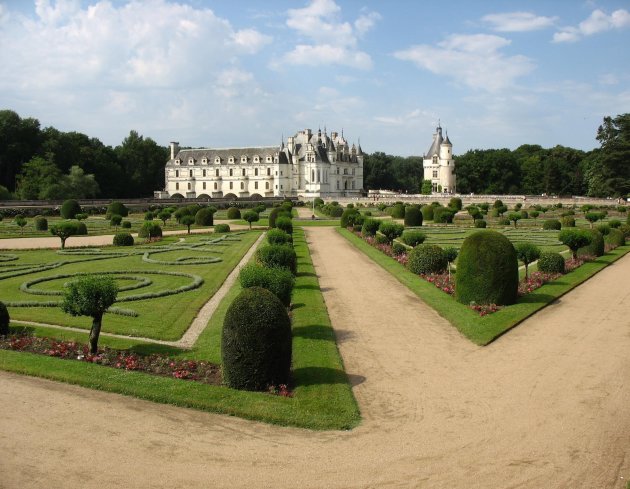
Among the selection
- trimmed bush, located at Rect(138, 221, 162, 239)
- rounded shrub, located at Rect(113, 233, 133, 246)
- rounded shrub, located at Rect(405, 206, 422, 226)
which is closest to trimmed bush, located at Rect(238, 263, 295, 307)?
rounded shrub, located at Rect(113, 233, 133, 246)

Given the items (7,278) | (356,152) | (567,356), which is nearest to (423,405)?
(567,356)

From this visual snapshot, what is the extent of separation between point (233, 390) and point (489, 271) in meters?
7.47

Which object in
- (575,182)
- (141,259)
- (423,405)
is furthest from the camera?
(575,182)

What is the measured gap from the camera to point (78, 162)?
234 feet

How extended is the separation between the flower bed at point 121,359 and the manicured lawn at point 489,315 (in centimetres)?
499

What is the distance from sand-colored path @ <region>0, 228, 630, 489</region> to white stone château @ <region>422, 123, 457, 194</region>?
84.9 meters

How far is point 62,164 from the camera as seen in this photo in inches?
2712

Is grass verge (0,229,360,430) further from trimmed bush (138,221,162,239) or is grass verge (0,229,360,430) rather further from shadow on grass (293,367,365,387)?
trimmed bush (138,221,162,239)

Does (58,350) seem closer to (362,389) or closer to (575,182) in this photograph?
(362,389)

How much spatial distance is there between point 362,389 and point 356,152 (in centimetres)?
9095

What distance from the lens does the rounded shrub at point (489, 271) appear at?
539 inches

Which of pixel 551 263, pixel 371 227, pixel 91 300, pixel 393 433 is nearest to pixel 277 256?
pixel 91 300

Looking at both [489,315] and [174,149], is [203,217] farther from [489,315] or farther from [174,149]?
[174,149]

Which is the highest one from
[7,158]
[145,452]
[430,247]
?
[7,158]
